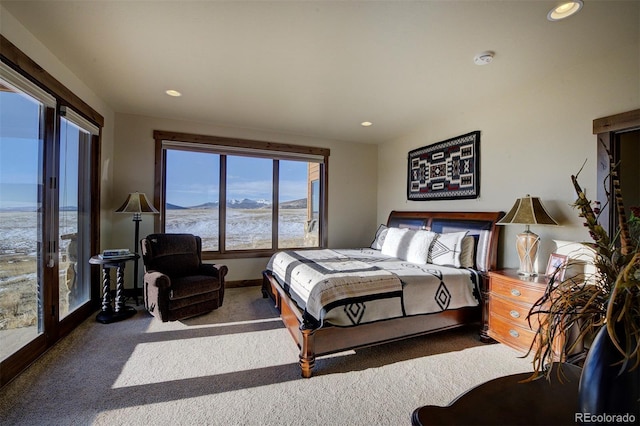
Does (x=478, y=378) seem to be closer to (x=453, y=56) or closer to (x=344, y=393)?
(x=344, y=393)

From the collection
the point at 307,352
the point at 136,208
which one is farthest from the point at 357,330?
the point at 136,208

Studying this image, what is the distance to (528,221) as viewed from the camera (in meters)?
2.60

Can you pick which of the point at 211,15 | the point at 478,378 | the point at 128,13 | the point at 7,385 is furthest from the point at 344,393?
the point at 128,13

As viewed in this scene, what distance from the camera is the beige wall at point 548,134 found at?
2373mm

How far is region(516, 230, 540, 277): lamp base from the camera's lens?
8.79ft

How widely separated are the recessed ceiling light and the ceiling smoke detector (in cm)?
47

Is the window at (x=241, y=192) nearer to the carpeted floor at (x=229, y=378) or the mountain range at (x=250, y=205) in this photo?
the mountain range at (x=250, y=205)

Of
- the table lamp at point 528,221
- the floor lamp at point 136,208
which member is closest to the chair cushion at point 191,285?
the floor lamp at point 136,208

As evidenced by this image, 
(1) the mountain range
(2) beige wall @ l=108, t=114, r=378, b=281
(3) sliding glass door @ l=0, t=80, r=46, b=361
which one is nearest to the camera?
(3) sliding glass door @ l=0, t=80, r=46, b=361

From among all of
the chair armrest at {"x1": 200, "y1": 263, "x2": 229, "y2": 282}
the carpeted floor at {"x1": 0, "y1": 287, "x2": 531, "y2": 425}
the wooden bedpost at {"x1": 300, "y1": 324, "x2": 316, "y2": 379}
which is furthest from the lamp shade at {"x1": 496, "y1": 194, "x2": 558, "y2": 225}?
the chair armrest at {"x1": 200, "y1": 263, "x2": 229, "y2": 282}

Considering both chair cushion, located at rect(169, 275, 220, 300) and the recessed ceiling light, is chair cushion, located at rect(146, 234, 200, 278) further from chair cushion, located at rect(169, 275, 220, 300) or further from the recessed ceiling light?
the recessed ceiling light

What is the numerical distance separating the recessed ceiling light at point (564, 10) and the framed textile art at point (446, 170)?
1.66 metres

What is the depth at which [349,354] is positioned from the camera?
8.34 ft

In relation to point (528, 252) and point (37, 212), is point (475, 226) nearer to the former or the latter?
point (528, 252)
